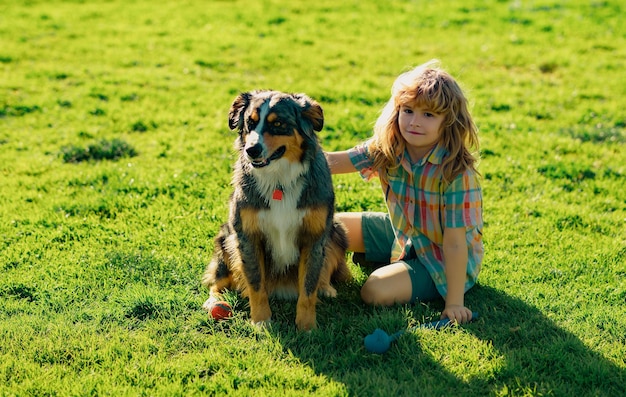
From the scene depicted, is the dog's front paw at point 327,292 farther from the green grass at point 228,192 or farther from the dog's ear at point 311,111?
the dog's ear at point 311,111

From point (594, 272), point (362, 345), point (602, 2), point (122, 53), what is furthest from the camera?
point (602, 2)

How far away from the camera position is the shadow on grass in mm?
3930

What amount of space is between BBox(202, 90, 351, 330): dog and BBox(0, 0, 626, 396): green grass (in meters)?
0.28

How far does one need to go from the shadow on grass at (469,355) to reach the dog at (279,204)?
27 centimetres

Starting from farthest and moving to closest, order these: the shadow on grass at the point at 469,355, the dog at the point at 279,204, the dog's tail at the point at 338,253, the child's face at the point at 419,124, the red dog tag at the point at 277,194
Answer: the dog's tail at the point at 338,253
the child's face at the point at 419,124
the red dog tag at the point at 277,194
the dog at the point at 279,204
the shadow on grass at the point at 469,355

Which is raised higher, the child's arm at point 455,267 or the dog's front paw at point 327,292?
the child's arm at point 455,267

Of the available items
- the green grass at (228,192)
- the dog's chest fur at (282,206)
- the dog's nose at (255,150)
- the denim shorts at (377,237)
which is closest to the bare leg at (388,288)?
the green grass at (228,192)

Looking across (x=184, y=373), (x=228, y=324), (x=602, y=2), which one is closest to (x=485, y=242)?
(x=228, y=324)

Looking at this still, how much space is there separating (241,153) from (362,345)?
57.7 inches

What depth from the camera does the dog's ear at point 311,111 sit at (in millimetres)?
4294

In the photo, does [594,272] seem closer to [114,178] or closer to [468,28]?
[114,178]

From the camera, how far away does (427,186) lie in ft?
15.7

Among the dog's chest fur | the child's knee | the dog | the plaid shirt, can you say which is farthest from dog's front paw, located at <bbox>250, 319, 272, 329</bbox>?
the plaid shirt

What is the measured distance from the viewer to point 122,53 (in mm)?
10789
